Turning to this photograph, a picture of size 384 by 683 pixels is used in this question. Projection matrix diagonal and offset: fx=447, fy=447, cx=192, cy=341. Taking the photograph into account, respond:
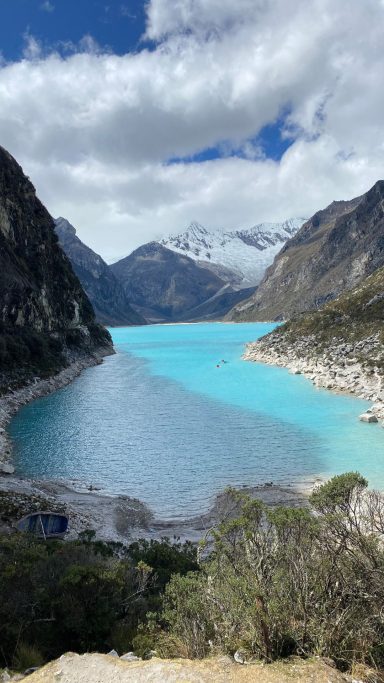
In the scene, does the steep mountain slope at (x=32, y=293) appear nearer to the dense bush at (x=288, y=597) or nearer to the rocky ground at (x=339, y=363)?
the rocky ground at (x=339, y=363)

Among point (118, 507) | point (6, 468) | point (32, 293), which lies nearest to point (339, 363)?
point (118, 507)

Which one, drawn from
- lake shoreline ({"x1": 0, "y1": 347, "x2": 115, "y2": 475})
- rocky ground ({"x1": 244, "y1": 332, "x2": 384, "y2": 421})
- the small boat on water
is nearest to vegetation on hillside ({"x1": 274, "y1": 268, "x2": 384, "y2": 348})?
rocky ground ({"x1": 244, "y1": 332, "x2": 384, "y2": 421})

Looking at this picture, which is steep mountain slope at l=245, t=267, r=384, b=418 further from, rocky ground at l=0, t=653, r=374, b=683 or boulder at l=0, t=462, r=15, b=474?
rocky ground at l=0, t=653, r=374, b=683

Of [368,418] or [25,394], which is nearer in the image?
[368,418]

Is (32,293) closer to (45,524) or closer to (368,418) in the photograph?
(368,418)

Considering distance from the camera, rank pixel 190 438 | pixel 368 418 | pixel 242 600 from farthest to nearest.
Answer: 1. pixel 368 418
2. pixel 190 438
3. pixel 242 600

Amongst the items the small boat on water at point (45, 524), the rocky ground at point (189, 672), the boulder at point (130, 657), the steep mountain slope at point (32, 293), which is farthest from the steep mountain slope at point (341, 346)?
the steep mountain slope at point (32, 293)
